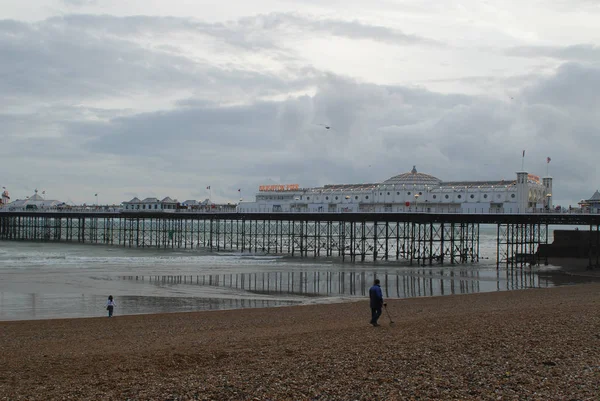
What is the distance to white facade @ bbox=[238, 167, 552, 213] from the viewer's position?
5097 centimetres

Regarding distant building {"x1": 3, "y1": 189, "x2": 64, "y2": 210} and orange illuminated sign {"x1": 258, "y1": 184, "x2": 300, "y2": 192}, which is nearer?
orange illuminated sign {"x1": 258, "y1": 184, "x2": 300, "y2": 192}

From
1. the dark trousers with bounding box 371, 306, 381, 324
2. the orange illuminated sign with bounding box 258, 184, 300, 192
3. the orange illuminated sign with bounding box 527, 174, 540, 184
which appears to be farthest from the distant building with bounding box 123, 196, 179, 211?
the dark trousers with bounding box 371, 306, 381, 324

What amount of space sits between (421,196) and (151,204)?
168ft

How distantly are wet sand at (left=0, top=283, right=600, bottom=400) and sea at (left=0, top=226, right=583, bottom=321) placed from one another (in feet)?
18.4

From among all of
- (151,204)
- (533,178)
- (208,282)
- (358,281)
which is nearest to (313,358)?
(208,282)

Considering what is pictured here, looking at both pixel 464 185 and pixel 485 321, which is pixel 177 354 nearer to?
pixel 485 321

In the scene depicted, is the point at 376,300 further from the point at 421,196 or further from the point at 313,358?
the point at 421,196

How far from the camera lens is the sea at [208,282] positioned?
24.5 m

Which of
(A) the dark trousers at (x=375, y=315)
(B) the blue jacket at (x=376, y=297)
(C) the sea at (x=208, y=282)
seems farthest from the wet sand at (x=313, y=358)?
(C) the sea at (x=208, y=282)

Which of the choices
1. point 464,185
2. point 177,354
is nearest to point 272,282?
point 177,354

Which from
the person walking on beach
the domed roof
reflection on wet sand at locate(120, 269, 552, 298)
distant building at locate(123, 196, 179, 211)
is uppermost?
the domed roof

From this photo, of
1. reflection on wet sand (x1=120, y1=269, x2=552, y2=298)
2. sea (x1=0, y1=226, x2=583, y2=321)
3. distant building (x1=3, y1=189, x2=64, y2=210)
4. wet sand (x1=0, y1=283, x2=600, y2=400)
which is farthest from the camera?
distant building (x1=3, y1=189, x2=64, y2=210)

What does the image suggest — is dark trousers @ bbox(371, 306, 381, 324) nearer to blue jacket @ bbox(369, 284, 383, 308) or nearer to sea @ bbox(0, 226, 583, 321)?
blue jacket @ bbox(369, 284, 383, 308)

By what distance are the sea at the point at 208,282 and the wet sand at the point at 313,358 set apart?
5.61m
